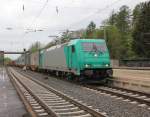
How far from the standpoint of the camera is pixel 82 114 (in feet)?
42.2

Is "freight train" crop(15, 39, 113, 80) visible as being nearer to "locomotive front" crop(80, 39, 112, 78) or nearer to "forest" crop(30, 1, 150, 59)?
"locomotive front" crop(80, 39, 112, 78)

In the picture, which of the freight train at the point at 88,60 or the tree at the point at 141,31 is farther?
the tree at the point at 141,31

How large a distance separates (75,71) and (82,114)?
14.1 m

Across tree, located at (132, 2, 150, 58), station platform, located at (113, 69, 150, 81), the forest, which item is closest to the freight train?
station platform, located at (113, 69, 150, 81)

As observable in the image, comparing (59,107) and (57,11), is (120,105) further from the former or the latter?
(57,11)

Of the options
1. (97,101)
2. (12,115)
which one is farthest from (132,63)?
(12,115)

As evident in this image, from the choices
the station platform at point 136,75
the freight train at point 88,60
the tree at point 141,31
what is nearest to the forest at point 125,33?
the tree at point 141,31

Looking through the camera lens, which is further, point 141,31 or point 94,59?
point 141,31

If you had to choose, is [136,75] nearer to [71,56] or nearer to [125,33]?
[71,56]

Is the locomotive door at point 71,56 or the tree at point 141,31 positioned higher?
the tree at point 141,31

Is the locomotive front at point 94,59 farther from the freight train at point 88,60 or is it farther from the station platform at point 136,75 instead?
the station platform at point 136,75

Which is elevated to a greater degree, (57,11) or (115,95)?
(57,11)

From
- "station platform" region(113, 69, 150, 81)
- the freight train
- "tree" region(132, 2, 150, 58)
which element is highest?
"tree" region(132, 2, 150, 58)

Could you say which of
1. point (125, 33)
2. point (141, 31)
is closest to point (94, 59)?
point (141, 31)
